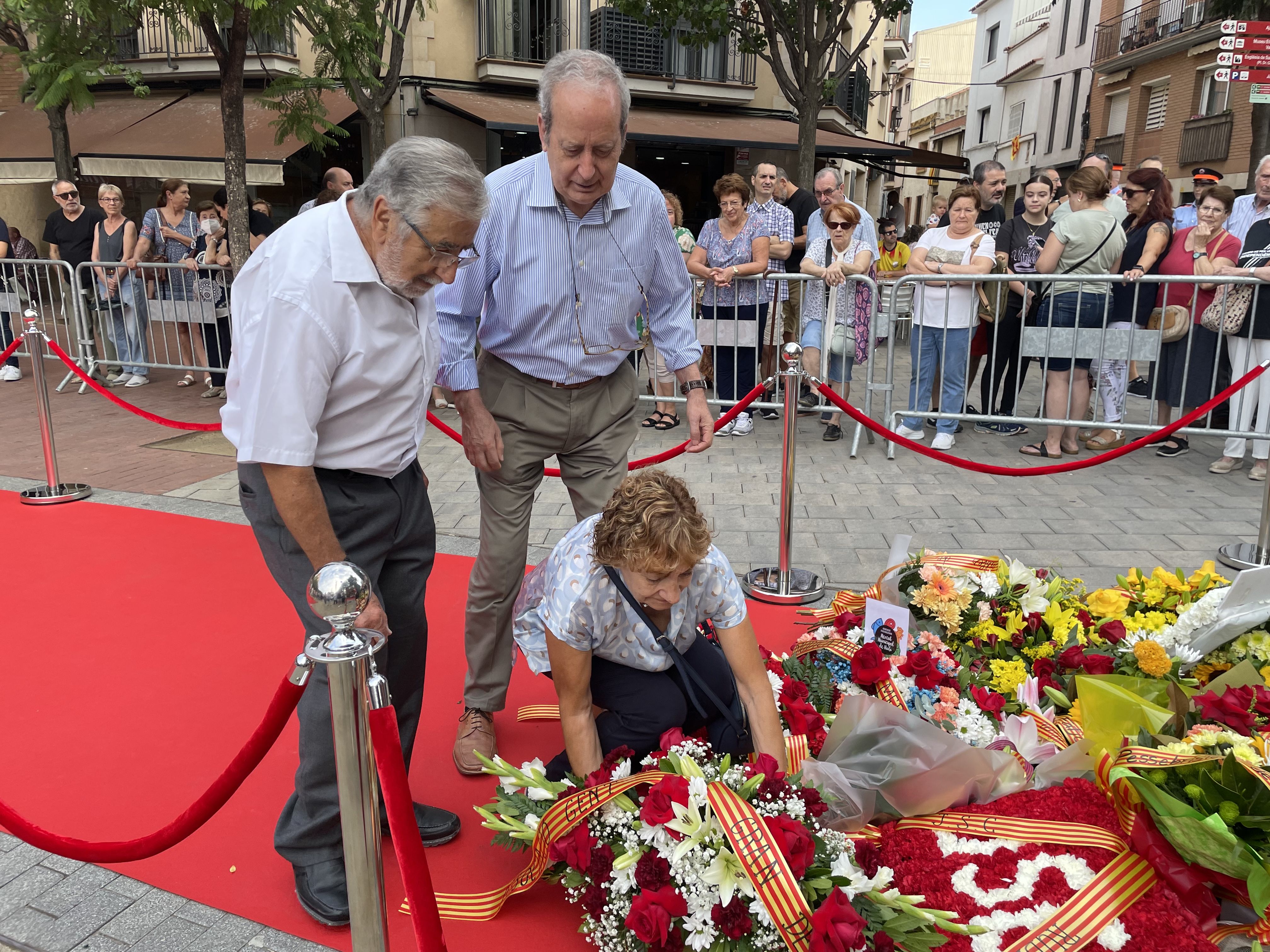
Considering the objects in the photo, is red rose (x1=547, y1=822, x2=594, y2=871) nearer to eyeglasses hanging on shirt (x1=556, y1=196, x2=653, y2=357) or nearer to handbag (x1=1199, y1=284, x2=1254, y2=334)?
eyeglasses hanging on shirt (x1=556, y1=196, x2=653, y2=357)

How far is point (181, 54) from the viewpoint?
61.7ft

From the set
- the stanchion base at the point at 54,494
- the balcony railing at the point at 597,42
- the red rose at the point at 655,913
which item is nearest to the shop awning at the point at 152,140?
the balcony railing at the point at 597,42

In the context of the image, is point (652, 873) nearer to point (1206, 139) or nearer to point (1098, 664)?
point (1098, 664)

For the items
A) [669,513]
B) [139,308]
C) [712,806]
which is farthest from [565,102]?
[139,308]

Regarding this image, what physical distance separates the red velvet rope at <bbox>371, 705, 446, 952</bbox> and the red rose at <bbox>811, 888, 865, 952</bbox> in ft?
2.60

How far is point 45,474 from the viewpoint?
6.69m

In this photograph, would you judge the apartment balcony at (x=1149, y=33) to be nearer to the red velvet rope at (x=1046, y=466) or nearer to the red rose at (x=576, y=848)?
the red velvet rope at (x=1046, y=466)

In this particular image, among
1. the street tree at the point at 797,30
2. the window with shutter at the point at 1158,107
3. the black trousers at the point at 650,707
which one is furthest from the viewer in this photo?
the window with shutter at the point at 1158,107

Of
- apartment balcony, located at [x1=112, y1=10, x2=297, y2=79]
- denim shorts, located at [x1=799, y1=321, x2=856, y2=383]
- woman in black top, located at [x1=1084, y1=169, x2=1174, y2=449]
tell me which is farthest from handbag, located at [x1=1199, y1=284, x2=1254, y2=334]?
apartment balcony, located at [x1=112, y1=10, x2=297, y2=79]

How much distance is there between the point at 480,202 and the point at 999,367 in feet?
20.2

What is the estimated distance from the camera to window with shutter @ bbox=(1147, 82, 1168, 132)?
28219mm

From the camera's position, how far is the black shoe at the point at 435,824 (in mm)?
2725

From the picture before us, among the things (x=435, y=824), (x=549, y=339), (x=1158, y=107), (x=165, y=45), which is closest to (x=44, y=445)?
(x=549, y=339)

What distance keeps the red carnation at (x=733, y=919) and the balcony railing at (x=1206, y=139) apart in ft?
91.0
